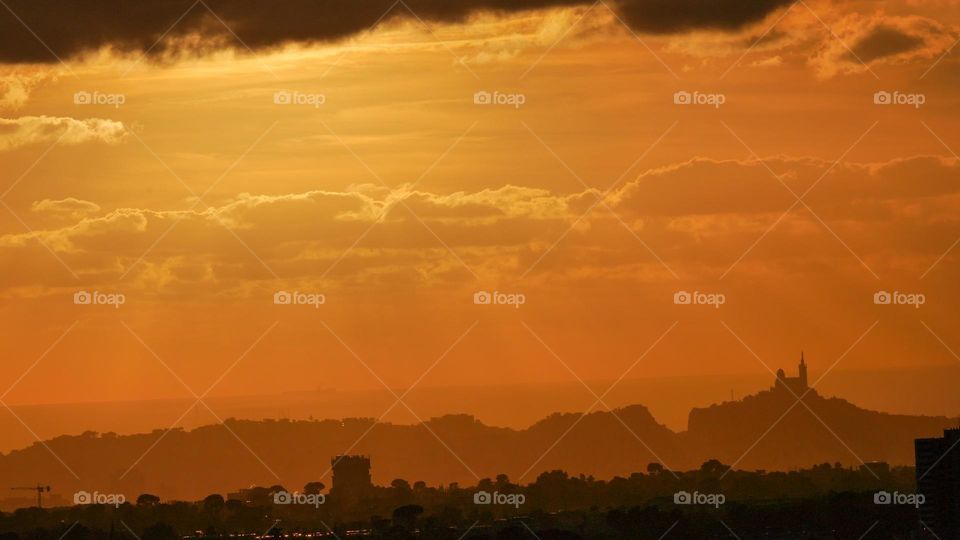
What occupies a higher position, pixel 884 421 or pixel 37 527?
pixel 884 421

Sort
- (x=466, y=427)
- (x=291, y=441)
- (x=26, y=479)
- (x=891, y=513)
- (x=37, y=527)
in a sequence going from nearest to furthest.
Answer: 1. (x=37, y=527)
2. (x=891, y=513)
3. (x=26, y=479)
4. (x=291, y=441)
5. (x=466, y=427)

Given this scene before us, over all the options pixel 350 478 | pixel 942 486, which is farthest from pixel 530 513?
pixel 942 486

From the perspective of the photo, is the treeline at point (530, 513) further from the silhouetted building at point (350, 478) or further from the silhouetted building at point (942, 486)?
the silhouetted building at point (942, 486)

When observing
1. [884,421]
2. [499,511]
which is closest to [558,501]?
[499,511]

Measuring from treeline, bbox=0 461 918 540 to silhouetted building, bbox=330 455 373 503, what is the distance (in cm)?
59

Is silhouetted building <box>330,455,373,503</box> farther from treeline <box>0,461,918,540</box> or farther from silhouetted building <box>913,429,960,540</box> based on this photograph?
silhouetted building <box>913,429,960,540</box>

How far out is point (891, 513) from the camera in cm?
7669

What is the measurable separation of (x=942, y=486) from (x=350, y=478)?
113 feet

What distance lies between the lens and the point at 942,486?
6725cm

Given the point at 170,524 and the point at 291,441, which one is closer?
the point at 170,524

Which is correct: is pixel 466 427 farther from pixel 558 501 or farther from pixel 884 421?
pixel 884 421

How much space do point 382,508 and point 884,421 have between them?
33.7 meters

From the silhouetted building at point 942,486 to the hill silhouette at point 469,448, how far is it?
18.1 meters

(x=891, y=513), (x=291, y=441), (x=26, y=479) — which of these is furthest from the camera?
(x=291, y=441)
